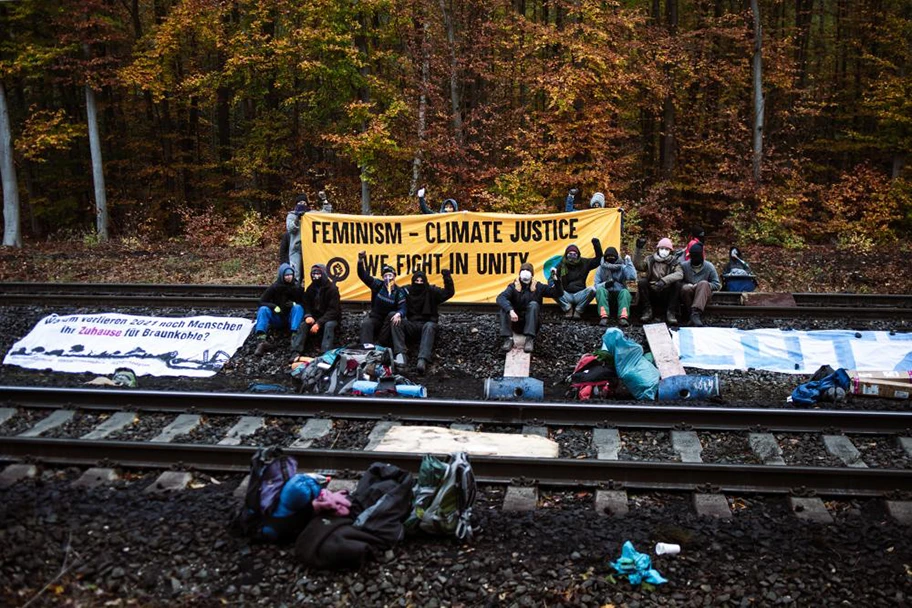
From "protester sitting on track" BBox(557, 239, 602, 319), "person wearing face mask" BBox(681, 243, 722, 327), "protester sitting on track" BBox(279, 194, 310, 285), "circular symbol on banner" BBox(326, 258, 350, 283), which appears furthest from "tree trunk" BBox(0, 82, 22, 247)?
"person wearing face mask" BBox(681, 243, 722, 327)

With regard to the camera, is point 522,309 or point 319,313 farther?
point 319,313

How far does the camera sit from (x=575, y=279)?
13.0 metres

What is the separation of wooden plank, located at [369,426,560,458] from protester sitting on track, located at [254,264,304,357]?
441 centimetres

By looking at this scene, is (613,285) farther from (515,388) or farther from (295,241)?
(295,241)

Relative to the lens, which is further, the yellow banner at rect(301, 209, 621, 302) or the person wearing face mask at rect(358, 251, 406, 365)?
the yellow banner at rect(301, 209, 621, 302)

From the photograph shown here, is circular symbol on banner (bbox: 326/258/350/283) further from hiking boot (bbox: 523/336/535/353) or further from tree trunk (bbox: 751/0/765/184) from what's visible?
tree trunk (bbox: 751/0/765/184)

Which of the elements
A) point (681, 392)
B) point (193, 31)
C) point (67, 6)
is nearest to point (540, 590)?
point (681, 392)

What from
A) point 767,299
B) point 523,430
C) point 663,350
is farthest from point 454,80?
point 523,430

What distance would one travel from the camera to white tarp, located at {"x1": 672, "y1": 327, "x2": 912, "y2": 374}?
11086 millimetres

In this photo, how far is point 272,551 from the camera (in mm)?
6031

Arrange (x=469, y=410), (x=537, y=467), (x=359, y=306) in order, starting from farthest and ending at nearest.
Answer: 1. (x=359, y=306)
2. (x=469, y=410)
3. (x=537, y=467)

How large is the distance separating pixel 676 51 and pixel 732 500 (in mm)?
19248

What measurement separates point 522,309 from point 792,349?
397 centimetres

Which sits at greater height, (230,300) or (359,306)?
(230,300)
